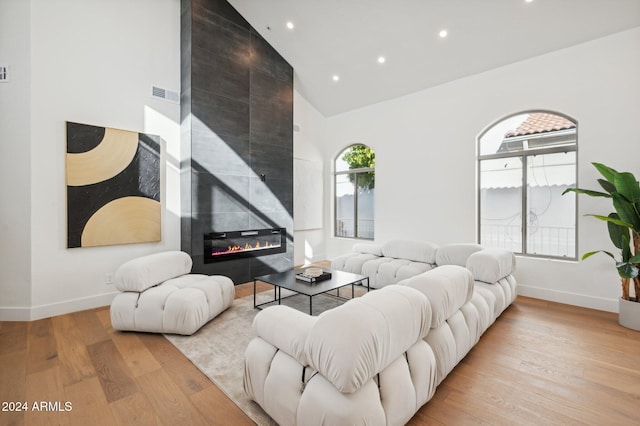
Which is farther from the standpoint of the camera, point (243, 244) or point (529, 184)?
point (243, 244)

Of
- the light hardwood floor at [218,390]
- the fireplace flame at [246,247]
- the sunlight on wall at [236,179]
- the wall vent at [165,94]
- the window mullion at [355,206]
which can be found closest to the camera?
the light hardwood floor at [218,390]

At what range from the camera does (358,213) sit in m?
6.55

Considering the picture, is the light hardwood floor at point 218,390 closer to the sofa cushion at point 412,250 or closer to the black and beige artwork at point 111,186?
the black and beige artwork at point 111,186

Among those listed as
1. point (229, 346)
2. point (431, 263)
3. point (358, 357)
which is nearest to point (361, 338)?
point (358, 357)

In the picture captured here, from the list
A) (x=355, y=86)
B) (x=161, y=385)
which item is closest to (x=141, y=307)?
(x=161, y=385)

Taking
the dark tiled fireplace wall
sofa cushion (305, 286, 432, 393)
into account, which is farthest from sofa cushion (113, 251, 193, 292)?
sofa cushion (305, 286, 432, 393)

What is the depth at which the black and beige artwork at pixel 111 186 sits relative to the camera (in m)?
3.60

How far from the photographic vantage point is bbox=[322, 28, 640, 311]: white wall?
353 cm

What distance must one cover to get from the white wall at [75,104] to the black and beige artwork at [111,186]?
11 cm

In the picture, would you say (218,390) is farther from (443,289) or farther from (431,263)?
(431,263)

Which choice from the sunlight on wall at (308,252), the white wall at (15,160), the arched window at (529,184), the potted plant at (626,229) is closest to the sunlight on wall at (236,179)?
the sunlight on wall at (308,252)

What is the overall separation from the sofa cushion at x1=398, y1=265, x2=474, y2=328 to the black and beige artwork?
3.80m

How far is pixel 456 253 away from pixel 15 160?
18.3 ft

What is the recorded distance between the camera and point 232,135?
4.81 meters
